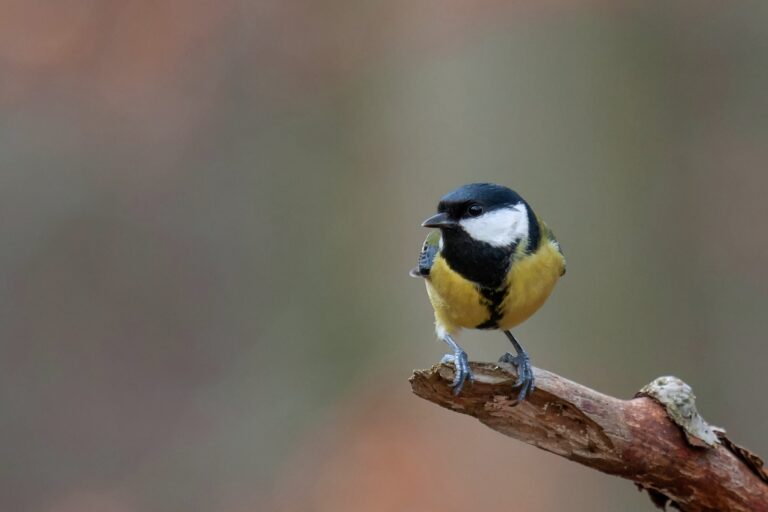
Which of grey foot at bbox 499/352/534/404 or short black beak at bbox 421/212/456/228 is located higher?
short black beak at bbox 421/212/456/228

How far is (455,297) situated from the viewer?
1.38m

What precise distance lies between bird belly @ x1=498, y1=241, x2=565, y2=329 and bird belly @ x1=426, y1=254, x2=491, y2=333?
4 centimetres

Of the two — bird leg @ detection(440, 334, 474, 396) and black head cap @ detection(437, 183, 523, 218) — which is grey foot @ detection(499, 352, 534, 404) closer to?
bird leg @ detection(440, 334, 474, 396)

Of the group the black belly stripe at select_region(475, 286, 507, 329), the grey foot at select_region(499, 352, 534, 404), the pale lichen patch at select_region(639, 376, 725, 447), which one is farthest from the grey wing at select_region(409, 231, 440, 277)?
the pale lichen patch at select_region(639, 376, 725, 447)

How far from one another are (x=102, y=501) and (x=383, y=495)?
38.0 inches

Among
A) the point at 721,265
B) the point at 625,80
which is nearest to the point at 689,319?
the point at 721,265

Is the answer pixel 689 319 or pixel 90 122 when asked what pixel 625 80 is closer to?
pixel 689 319

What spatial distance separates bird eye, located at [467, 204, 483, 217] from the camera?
137 cm

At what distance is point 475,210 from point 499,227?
1.8 inches

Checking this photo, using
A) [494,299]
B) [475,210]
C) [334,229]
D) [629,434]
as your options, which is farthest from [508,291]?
[334,229]

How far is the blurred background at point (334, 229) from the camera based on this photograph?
2049 millimetres

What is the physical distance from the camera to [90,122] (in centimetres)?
312

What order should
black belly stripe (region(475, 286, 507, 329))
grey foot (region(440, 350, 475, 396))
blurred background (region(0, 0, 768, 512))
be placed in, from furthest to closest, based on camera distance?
blurred background (region(0, 0, 768, 512)) < black belly stripe (region(475, 286, 507, 329)) < grey foot (region(440, 350, 475, 396))

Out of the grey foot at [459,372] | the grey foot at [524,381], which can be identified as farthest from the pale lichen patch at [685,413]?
A: the grey foot at [459,372]
